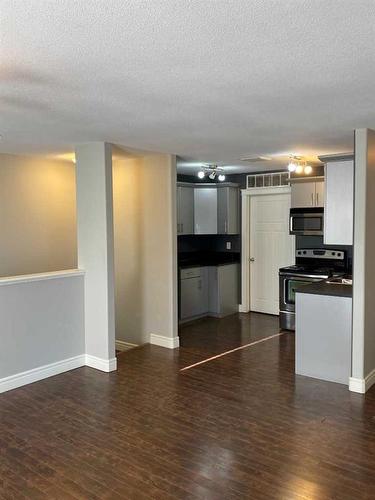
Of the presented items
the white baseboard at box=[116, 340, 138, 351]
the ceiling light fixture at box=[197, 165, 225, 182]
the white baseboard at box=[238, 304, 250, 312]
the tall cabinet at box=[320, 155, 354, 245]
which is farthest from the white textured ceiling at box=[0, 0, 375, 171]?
the white baseboard at box=[238, 304, 250, 312]

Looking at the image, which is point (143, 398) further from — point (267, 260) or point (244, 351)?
point (267, 260)

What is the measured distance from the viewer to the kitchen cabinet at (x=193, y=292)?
6.75 meters

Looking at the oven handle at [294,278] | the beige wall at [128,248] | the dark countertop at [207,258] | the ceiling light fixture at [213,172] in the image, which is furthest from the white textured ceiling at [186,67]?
the dark countertop at [207,258]

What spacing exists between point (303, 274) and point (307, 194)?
1.18m

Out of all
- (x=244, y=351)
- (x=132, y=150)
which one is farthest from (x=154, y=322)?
(x=132, y=150)

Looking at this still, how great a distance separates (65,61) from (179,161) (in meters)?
3.74

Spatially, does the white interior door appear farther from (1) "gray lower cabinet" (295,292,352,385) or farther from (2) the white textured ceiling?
(2) the white textured ceiling

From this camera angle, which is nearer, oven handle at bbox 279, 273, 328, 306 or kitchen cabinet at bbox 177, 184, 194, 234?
oven handle at bbox 279, 273, 328, 306

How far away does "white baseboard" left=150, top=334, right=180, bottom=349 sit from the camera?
5418 mm

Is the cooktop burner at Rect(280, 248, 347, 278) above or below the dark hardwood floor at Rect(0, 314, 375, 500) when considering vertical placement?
above

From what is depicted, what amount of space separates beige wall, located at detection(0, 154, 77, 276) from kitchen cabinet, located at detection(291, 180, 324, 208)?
3202mm

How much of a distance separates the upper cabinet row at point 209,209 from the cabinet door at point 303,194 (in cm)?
122

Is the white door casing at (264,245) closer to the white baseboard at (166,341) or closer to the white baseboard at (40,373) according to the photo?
the white baseboard at (166,341)

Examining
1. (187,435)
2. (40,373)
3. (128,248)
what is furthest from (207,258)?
(187,435)
